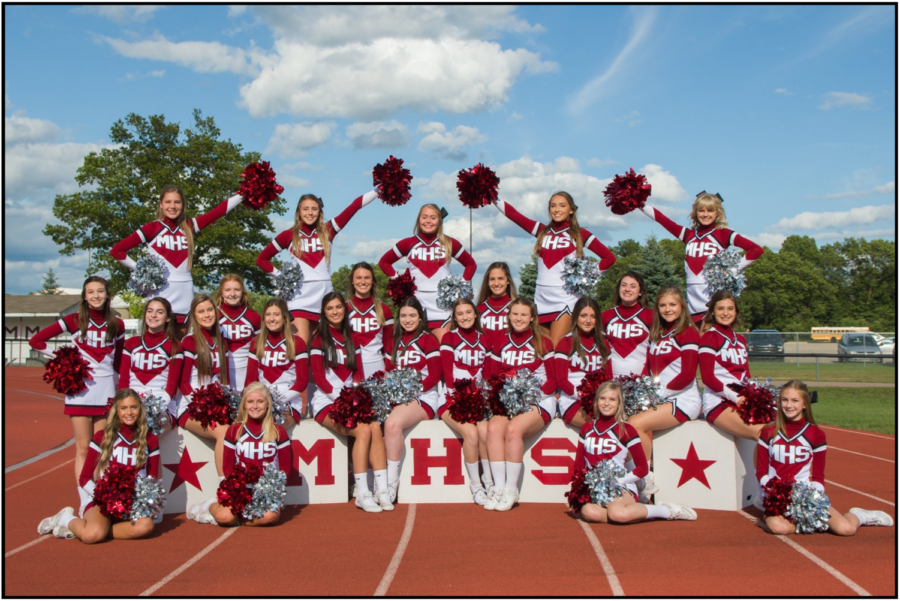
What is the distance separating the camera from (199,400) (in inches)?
216

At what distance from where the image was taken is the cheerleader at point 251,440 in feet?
17.5

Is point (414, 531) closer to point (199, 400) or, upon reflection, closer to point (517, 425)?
point (517, 425)

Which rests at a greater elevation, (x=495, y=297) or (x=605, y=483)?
(x=495, y=297)

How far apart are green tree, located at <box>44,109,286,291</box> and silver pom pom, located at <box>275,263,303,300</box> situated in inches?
754

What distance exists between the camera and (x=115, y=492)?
4766 mm

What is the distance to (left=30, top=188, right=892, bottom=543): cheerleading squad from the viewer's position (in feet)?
16.7

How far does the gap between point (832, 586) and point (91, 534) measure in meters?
4.45

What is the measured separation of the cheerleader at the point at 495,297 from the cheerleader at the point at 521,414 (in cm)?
40

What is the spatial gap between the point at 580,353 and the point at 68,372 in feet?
13.1

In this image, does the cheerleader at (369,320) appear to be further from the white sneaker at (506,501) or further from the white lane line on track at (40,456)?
the white lane line on track at (40,456)

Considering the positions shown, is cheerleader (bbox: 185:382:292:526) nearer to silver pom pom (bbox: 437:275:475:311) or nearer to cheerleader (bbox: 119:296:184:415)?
cheerleader (bbox: 119:296:184:415)

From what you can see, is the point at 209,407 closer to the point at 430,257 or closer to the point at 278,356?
the point at 278,356

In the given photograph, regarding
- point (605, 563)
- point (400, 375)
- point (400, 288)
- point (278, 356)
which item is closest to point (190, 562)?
point (278, 356)

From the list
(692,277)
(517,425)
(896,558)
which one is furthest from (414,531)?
(692,277)
